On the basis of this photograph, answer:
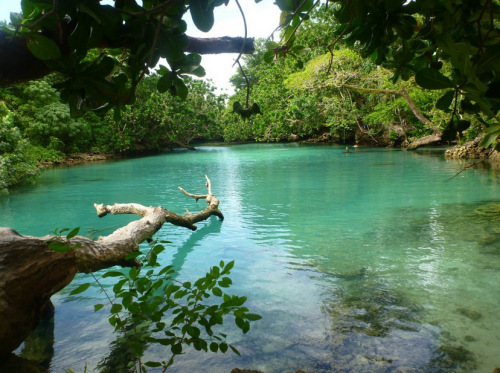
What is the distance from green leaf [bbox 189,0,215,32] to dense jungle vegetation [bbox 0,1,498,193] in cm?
24

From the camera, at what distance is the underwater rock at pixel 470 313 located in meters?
3.69

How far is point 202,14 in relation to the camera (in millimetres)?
1255

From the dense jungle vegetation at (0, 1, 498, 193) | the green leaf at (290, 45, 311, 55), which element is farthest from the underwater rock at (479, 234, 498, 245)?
the green leaf at (290, 45, 311, 55)

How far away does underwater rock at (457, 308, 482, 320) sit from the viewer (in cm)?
369

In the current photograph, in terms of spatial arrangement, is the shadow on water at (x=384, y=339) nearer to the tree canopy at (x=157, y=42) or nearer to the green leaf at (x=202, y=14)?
the tree canopy at (x=157, y=42)

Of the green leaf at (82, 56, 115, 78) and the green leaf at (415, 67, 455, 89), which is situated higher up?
the green leaf at (82, 56, 115, 78)

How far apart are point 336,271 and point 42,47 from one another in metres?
4.55

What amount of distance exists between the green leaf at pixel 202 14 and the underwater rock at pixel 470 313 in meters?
3.75

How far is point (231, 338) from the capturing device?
136 inches

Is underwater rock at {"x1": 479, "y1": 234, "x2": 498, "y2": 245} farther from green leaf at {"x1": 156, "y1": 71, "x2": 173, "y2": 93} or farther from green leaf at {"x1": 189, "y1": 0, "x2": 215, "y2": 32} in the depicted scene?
green leaf at {"x1": 189, "y1": 0, "x2": 215, "y2": 32}

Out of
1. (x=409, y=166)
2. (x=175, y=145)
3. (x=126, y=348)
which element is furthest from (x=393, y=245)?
(x=175, y=145)

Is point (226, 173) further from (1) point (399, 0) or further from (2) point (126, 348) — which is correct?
(1) point (399, 0)

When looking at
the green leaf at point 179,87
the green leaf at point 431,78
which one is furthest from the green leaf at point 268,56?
the green leaf at point 431,78

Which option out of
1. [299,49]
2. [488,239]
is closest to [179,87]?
[299,49]
